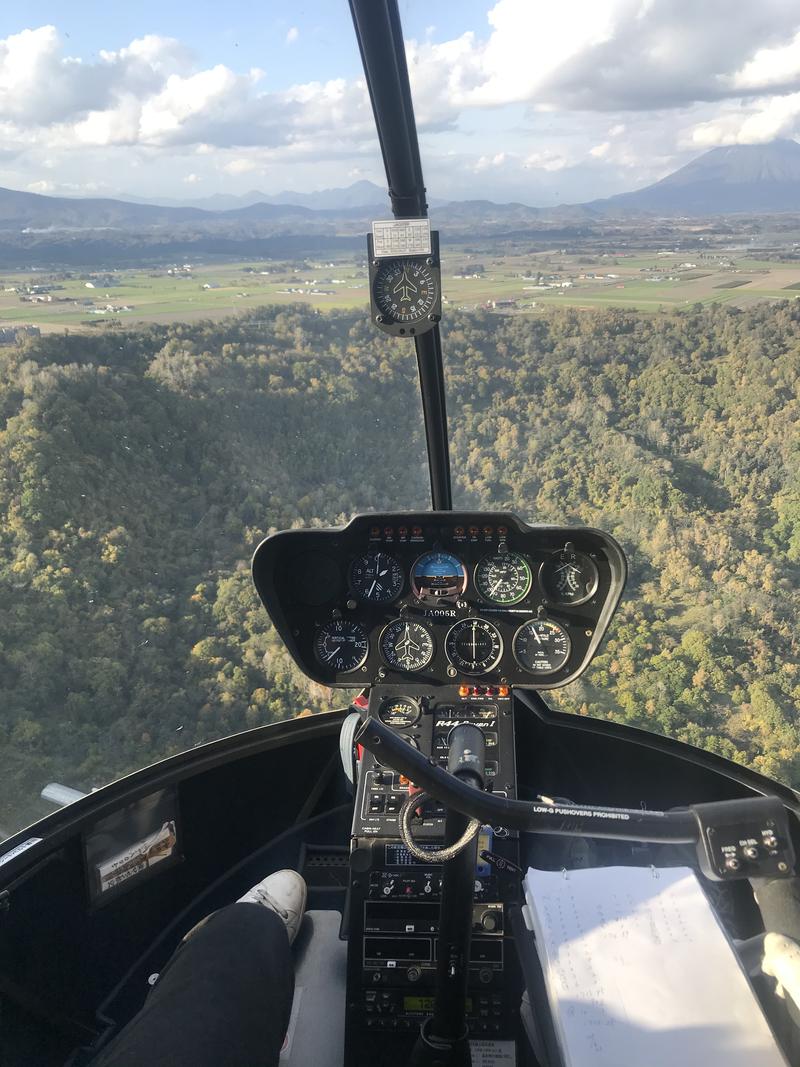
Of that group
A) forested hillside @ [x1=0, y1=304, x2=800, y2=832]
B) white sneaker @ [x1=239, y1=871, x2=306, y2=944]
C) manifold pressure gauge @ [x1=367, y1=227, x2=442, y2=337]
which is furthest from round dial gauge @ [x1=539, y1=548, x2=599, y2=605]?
white sneaker @ [x1=239, y1=871, x2=306, y2=944]

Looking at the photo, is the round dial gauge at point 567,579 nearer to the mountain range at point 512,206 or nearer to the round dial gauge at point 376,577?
the round dial gauge at point 376,577

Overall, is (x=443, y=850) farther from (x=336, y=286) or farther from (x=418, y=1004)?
(x=336, y=286)

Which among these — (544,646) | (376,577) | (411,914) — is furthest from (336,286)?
(411,914)

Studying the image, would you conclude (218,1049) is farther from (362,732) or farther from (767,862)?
(767,862)

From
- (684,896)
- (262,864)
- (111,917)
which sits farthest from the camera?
(262,864)

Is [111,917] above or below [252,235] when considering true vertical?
below

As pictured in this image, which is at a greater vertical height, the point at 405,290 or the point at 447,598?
the point at 405,290

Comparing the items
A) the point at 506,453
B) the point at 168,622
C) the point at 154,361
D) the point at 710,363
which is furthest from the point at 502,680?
the point at 154,361
